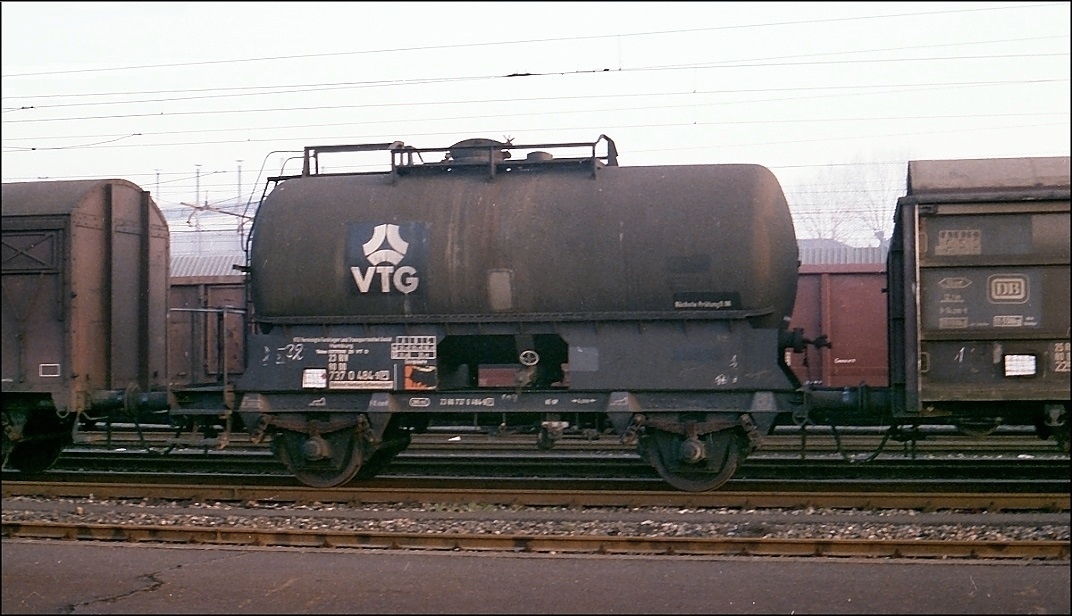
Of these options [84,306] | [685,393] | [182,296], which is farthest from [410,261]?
[182,296]

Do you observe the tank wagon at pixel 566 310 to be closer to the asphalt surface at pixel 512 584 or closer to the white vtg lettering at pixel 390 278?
the white vtg lettering at pixel 390 278

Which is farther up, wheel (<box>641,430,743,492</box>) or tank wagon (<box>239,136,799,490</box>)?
tank wagon (<box>239,136,799,490</box>)

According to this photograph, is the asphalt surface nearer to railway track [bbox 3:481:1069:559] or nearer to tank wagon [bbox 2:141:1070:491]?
railway track [bbox 3:481:1069:559]

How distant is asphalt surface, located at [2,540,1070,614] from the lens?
6.32 metres

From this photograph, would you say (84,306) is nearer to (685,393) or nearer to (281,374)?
(281,374)

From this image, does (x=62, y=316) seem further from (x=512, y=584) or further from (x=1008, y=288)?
(x=1008, y=288)

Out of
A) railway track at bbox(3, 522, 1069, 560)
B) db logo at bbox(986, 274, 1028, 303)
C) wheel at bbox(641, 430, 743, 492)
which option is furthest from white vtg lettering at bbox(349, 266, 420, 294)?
db logo at bbox(986, 274, 1028, 303)

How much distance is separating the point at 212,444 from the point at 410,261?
5426 mm

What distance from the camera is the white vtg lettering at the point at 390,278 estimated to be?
10555mm

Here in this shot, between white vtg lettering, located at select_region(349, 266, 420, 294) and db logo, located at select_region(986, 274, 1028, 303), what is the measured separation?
6118 millimetres

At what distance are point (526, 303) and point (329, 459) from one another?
3.04m

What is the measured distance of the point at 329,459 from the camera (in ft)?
36.0

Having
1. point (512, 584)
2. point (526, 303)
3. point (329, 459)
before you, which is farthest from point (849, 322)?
point (512, 584)

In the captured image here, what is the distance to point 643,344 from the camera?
10227 millimetres
